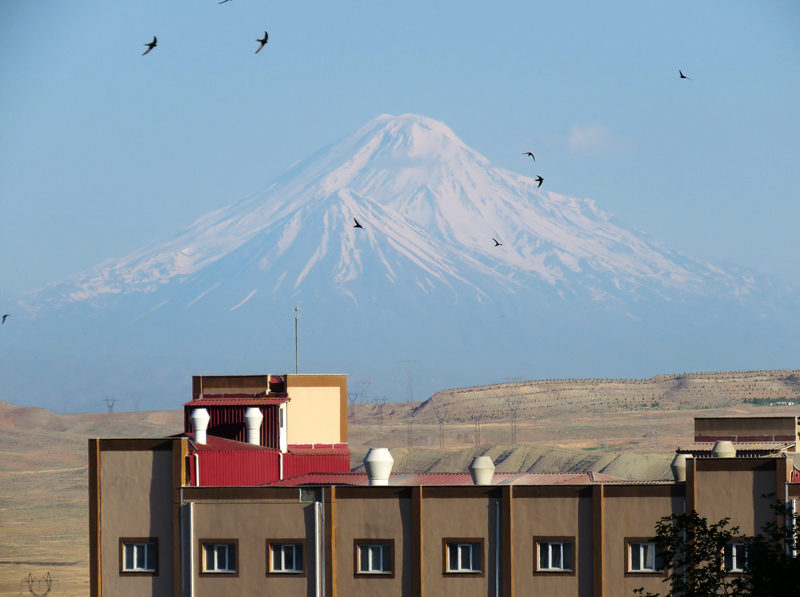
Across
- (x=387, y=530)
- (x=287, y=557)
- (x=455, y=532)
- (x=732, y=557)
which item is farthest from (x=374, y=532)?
(x=732, y=557)

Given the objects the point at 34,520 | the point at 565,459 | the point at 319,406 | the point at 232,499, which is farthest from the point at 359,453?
the point at 232,499

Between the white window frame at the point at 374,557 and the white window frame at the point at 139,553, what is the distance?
6.37m

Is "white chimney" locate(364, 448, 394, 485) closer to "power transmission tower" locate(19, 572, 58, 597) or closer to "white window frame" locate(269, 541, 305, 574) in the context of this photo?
"white window frame" locate(269, 541, 305, 574)

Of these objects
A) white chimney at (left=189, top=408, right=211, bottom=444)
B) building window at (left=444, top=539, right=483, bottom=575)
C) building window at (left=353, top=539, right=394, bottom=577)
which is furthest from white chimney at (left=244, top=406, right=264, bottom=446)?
building window at (left=444, top=539, right=483, bottom=575)

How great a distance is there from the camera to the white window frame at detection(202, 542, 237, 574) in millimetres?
38625

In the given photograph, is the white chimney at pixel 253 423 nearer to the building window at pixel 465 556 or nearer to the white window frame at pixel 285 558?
the white window frame at pixel 285 558

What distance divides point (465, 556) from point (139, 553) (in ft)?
33.1

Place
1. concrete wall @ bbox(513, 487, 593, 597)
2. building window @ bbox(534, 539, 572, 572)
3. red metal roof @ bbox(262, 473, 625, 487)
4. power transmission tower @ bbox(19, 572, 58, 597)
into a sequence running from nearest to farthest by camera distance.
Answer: concrete wall @ bbox(513, 487, 593, 597), building window @ bbox(534, 539, 572, 572), red metal roof @ bbox(262, 473, 625, 487), power transmission tower @ bbox(19, 572, 58, 597)

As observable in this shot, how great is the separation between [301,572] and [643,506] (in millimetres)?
10324

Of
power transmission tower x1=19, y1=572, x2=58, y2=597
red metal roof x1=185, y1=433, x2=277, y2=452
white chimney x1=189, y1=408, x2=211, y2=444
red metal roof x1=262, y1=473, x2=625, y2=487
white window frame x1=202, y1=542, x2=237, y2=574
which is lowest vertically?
power transmission tower x1=19, y1=572, x2=58, y2=597

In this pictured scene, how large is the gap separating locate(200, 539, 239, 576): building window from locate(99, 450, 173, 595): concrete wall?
1.15 m

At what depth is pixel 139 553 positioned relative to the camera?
39.3 metres

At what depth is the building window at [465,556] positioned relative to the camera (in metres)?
37.8

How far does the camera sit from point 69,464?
188m
